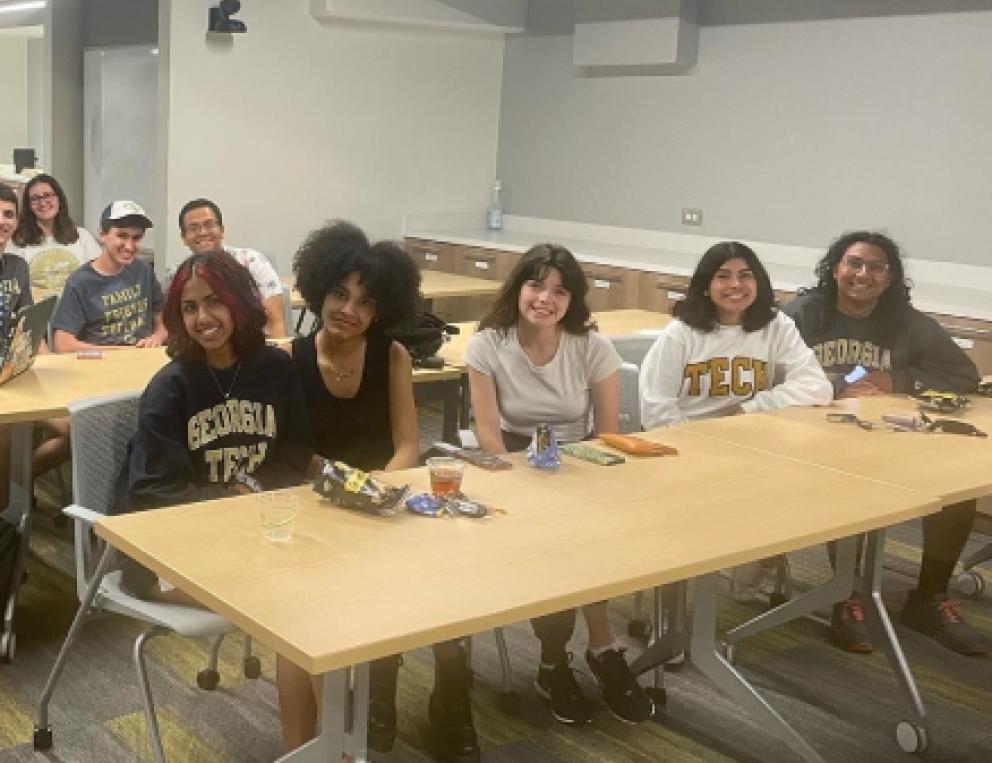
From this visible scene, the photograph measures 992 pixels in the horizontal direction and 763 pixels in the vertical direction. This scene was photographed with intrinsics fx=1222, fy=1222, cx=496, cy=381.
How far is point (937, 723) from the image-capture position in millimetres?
3084

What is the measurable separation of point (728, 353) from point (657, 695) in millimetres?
1019

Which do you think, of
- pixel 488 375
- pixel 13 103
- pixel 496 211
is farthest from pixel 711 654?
pixel 13 103

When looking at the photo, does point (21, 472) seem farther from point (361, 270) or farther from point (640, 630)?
point (640, 630)

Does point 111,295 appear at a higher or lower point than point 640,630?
higher

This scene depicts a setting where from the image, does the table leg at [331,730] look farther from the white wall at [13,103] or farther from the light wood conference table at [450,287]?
the white wall at [13,103]

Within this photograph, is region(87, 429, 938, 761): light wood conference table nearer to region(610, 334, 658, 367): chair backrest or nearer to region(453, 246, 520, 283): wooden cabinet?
region(610, 334, 658, 367): chair backrest

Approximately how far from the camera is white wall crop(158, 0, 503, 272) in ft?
21.1

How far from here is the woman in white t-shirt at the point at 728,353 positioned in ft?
11.4

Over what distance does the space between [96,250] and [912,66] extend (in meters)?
3.78

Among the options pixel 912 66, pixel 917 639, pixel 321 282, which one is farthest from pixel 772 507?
pixel 912 66

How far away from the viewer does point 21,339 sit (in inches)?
128

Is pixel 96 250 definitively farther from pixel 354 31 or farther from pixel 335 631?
pixel 335 631

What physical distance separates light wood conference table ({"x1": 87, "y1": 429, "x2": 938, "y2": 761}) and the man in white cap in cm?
192

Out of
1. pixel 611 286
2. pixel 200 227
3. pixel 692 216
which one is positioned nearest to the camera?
pixel 200 227
